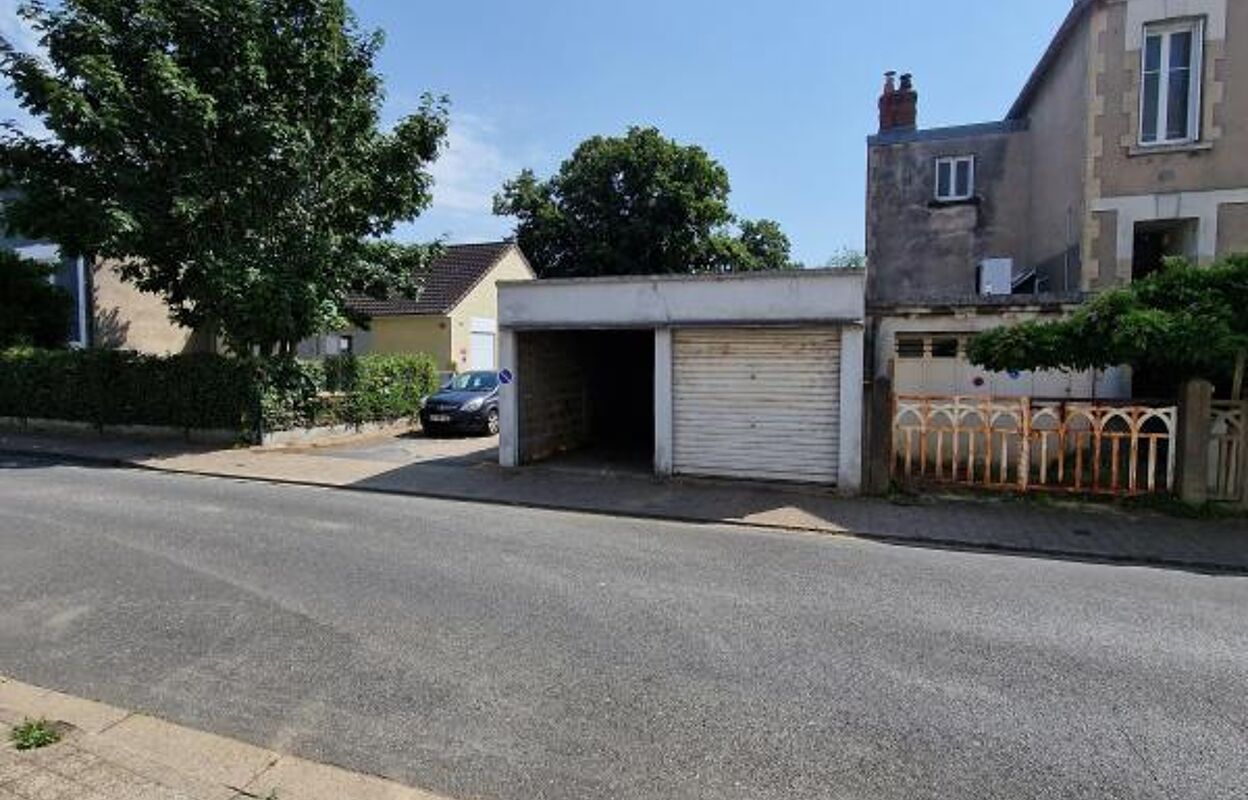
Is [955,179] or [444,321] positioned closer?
[955,179]

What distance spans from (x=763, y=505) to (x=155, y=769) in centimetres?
794

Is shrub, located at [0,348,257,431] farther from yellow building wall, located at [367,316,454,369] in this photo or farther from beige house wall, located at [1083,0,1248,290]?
beige house wall, located at [1083,0,1248,290]

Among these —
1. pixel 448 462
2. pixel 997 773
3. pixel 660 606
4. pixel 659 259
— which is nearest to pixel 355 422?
pixel 448 462

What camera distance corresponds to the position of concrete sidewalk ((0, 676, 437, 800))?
313 centimetres

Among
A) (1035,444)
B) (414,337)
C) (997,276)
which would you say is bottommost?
(1035,444)

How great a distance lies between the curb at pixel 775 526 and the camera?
25.0ft

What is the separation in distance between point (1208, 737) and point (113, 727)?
18.1ft

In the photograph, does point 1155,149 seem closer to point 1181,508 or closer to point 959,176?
point 959,176

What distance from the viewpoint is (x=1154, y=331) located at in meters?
8.68

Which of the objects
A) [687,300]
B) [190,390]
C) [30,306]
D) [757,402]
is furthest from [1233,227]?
[30,306]

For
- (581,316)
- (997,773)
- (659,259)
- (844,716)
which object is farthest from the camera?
(659,259)

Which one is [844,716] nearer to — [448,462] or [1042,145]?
[448,462]

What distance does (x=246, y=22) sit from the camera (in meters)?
14.4


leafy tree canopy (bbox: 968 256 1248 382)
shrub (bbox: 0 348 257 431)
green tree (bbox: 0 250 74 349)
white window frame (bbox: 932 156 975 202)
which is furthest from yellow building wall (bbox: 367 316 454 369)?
leafy tree canopy (bbox: 968 256 1248 382)
